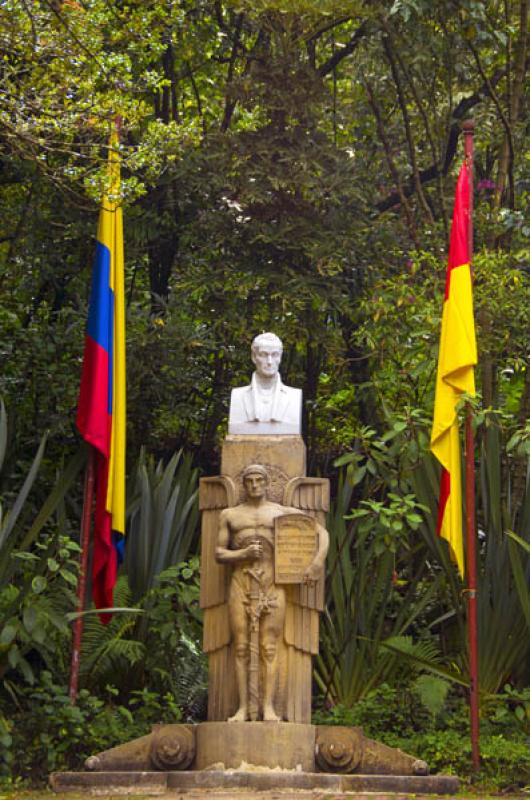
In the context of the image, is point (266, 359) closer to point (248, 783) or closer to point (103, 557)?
point (103, 557)

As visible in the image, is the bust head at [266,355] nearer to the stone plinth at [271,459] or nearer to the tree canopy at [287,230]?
the stone plinth at [271,459]

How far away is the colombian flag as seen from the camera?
33.6 ft

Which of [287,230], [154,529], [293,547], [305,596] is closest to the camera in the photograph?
[293,547]

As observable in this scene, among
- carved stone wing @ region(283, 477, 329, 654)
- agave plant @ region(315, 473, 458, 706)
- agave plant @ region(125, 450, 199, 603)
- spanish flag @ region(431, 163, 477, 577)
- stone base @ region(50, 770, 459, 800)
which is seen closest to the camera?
stone base @ region(50, 770, 459, 800)

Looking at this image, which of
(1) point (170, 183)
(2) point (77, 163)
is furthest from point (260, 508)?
(1) point (170, 183)

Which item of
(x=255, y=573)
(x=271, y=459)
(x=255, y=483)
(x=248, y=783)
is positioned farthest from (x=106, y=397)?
(x=248, y=783)

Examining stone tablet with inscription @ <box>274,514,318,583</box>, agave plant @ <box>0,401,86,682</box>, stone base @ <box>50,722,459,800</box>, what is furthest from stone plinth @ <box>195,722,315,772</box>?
agave plant @ <box>0,401,86,682</box>

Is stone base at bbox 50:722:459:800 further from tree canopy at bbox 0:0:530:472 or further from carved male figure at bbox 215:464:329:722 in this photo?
tree canopy at bbox 0:0:530:472

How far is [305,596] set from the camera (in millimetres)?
9133

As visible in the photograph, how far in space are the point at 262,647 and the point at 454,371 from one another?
2.32 meters

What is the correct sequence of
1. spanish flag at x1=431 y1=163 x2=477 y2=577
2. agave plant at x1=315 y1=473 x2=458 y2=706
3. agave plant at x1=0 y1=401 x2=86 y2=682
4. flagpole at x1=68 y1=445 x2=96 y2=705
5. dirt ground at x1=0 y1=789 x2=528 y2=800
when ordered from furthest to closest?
agave plant at x1=315 y1=473 x2=458 y2=706 < flagpole at x1=68 y1=445 x2=96 y2=705 < spanish flag at x1=431 y1=163 x2=477 y2=577 < agave plant at x1=0 y1=401 x2=86 y2=682 < dirt ground at x1=0 y1=789 x2=528 y2=800

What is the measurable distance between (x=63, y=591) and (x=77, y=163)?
141 inches

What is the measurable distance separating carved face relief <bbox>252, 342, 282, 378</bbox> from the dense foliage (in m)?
1.26

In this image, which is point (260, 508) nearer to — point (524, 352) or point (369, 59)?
point (524, 352)
